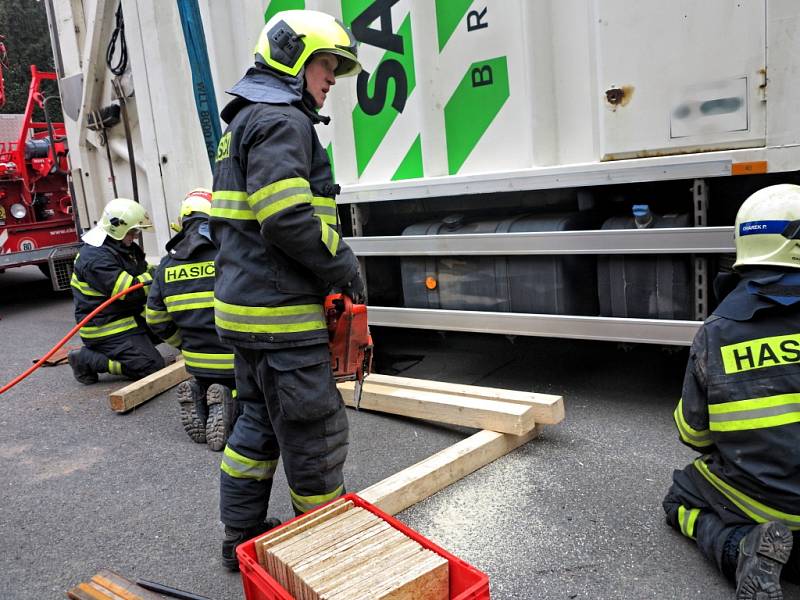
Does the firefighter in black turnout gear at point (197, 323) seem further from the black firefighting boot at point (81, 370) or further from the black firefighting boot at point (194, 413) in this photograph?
the black firefighting boot at point (81, 370)

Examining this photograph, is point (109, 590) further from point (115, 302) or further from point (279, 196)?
point (115, 302)

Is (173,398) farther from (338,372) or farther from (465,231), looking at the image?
(338,372)

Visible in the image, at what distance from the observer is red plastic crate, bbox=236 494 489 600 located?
5.06ft

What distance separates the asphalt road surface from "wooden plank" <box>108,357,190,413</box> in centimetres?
6

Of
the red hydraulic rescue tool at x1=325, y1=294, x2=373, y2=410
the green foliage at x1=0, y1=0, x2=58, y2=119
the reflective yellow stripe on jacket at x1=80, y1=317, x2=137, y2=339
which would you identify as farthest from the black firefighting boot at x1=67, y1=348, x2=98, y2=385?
the green foliage at x1=0, y1=0, x2=58, y2=119

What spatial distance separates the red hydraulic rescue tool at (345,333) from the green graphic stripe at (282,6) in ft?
8.42

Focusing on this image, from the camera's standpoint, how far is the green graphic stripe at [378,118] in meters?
3.78

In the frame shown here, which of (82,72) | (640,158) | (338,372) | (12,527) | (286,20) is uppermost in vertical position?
(82,72)

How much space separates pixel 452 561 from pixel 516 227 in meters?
2.25

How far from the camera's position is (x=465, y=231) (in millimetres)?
3785

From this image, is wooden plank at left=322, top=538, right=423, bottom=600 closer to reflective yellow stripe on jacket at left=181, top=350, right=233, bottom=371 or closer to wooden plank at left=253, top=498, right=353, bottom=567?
wooden plank at left=253, top=498, right=353, bottom=567

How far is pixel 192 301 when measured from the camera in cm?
380

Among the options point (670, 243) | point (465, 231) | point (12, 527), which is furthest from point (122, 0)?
point (670, 243)

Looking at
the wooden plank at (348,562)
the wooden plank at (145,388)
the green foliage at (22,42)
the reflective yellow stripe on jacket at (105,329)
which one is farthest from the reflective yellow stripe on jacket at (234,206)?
the green foliage at (22,42)
